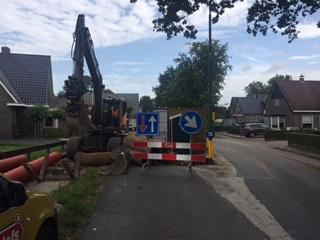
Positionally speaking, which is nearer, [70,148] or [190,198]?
[190,198]

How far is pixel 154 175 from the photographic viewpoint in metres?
16.0

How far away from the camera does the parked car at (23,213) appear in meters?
4.91

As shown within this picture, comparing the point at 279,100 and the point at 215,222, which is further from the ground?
the point at 279,100

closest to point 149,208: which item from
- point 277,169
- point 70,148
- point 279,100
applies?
point 277,169

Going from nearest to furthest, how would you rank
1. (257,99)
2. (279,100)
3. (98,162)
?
(98,162), (279,100), (257,99)

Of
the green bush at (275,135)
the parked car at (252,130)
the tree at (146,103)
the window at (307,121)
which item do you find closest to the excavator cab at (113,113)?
the green bush at (275,135)

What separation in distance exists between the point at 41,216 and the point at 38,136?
44175 mm

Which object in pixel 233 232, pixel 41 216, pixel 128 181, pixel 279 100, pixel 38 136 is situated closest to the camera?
pixel 41 216

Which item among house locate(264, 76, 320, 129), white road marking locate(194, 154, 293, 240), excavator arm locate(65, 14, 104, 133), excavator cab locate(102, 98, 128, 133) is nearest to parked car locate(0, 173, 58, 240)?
white road marking locate(194, 154, 293, 240)

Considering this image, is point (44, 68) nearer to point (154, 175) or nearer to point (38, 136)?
point (38, 136)

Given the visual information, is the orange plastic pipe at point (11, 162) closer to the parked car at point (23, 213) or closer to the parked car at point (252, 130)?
the parked car at point (23, 213)

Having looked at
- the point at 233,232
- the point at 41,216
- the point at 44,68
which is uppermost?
the point at 44,68

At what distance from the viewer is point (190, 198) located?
12.0 m

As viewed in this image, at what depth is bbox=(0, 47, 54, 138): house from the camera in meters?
46.1
